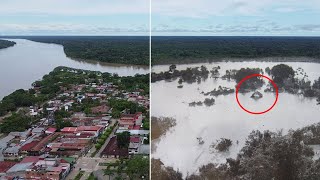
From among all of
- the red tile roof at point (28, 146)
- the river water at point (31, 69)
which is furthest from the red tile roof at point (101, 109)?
the river water at point (31, 69)

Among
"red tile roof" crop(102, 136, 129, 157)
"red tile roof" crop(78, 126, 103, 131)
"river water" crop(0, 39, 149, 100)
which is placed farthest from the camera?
"river water" crop(0, 39, 149, 100)

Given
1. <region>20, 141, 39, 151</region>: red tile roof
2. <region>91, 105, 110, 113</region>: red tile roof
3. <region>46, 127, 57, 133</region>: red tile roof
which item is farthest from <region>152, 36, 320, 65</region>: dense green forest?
<region>91, 105, 110, 113</region>: red tile roof

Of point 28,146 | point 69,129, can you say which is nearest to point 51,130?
point 69,129

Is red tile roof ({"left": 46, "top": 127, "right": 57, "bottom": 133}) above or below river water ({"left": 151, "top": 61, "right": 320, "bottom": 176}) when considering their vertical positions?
below

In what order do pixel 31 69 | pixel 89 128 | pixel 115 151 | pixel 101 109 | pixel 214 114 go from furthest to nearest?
pixel 31 69 → pixel 101 109 → pixel 89 128 → pixel 115 151 → pixel 214 114

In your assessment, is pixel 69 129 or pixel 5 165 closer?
pixel 5 165

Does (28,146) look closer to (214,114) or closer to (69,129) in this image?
(69,129)

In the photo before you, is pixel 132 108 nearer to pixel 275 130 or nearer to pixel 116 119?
pixel 116 119

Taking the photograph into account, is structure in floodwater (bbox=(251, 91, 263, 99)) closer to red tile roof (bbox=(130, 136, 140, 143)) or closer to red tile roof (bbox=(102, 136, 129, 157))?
red tile roof (bbox=(102, 136, 129, 157))
